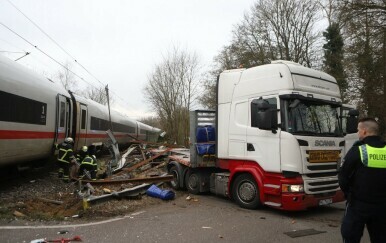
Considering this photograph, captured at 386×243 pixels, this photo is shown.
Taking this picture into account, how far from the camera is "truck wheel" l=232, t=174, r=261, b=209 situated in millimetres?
8523

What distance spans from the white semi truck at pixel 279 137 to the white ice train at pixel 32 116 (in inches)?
204

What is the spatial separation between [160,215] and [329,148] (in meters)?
3.93

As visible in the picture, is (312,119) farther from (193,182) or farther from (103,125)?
(103,125)

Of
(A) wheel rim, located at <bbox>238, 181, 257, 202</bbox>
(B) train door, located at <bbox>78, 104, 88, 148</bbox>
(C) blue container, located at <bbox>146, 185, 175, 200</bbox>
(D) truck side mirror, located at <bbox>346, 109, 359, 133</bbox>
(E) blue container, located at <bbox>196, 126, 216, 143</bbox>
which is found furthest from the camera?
(B) train door, located at <bbox>78, 104, 88, 148</bbox>

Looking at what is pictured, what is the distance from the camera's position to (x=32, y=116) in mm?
10805

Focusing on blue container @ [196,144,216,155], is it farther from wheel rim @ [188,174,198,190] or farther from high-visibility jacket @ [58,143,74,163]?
high-visibility jacket @ [58,143,74,163]

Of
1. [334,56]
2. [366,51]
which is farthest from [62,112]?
[334,56]

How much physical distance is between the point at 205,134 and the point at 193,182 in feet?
4.98

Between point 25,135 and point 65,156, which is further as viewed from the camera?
point 65,156

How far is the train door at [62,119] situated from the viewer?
1319cm

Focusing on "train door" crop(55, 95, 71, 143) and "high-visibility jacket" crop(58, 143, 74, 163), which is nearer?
"high-visibility jacket" crop(58, 143, 74, 163)

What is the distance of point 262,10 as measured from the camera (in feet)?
117

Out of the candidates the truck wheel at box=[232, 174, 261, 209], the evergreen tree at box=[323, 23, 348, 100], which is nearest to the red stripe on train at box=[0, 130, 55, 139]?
the truck wheel at box=[232, 174, 261, 209]

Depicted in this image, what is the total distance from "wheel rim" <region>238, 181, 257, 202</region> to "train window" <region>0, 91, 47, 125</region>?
19.3ft
